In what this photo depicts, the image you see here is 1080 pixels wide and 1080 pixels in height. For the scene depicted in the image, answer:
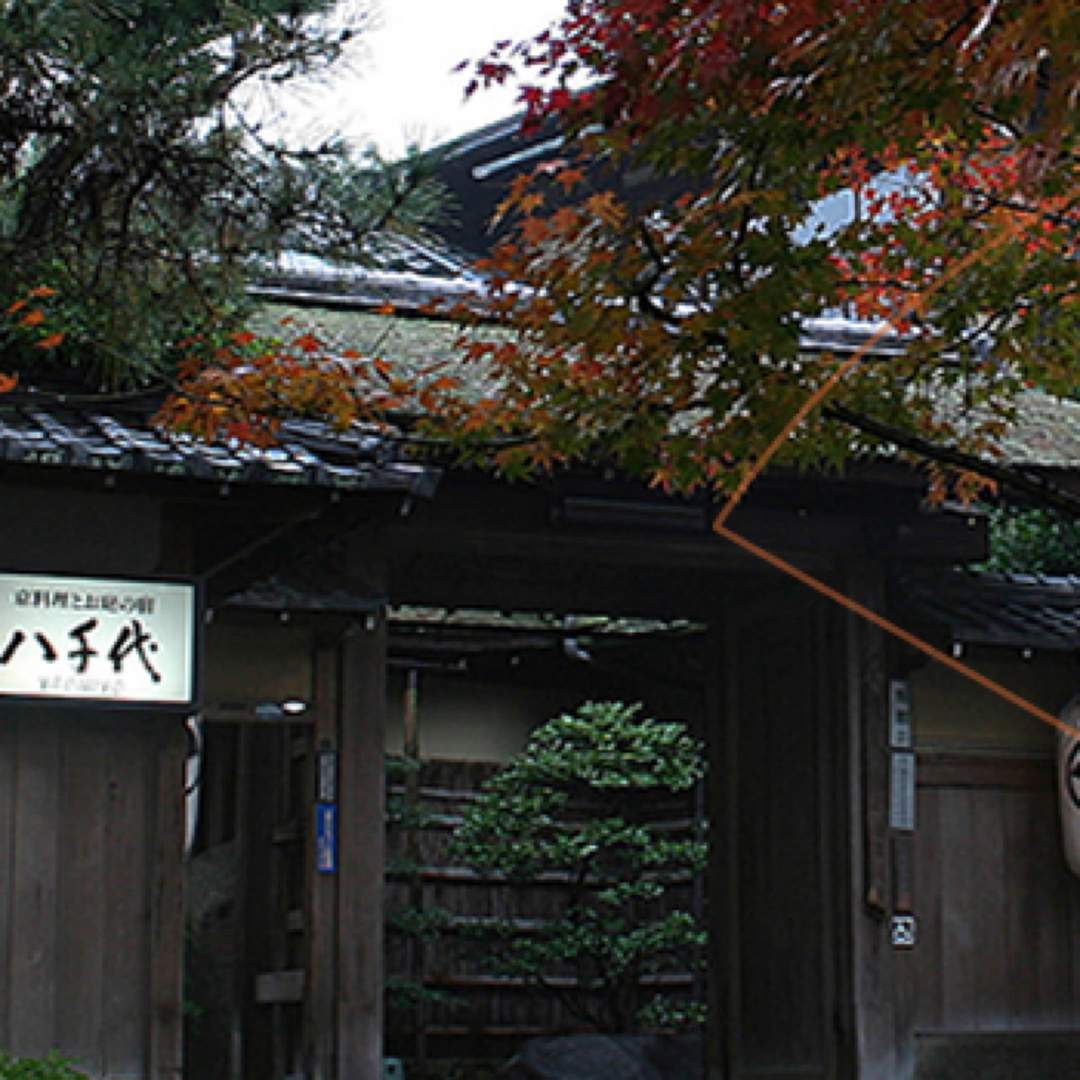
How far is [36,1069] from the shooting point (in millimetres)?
8695

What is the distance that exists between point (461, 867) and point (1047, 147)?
43.3ft

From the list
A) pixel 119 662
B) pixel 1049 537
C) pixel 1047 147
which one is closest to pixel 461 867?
pixel 1049 537

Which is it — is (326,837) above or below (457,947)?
above

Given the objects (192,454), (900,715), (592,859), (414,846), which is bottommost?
(592,859)

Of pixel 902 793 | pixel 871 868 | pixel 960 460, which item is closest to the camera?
pixel 960 460

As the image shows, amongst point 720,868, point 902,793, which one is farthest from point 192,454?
point 720,868

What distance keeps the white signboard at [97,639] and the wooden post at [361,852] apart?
1.90 m

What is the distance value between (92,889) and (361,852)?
2.12 meters

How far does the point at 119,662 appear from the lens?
964cm

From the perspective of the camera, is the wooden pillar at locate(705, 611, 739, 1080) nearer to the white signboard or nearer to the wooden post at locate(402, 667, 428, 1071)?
the wooden post at locate(402, 667, 428, 1071)

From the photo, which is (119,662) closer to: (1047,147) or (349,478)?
(349,478)

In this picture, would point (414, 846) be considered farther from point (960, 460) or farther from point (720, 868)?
point (960, 460)

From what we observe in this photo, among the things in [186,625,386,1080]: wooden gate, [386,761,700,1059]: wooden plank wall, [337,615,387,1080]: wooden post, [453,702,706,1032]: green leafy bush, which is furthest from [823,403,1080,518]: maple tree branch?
[386,761,700,1059]: wooden plank wall

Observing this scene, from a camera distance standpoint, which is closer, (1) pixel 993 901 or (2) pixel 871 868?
(2) pixel 871 868
